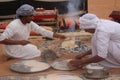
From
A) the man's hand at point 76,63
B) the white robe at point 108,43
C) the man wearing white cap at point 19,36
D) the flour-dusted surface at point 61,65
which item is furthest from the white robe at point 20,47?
the white robe at point 108,43

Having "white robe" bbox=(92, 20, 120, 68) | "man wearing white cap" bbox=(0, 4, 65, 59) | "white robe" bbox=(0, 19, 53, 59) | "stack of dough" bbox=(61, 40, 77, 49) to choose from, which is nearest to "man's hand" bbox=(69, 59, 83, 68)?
"white robe" bbox=(92, 20, 120, 68)

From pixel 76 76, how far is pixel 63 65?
43 cm

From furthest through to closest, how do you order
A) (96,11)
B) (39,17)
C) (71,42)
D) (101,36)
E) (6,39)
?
(96,11)
(39,17)
(71,42)
(6,39)
(101,36)

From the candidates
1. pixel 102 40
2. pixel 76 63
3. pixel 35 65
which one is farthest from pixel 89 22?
pixel 35 65

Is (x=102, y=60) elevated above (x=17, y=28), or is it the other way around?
(x=17, y=28)

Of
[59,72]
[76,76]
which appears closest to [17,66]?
[59,72]

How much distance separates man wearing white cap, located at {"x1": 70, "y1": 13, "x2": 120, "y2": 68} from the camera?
3613mm

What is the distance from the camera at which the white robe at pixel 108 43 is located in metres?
3.61

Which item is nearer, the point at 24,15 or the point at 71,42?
the point at 24,15

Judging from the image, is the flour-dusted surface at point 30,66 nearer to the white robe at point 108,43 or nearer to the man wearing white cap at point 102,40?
the man wearing white cap at point 102,40

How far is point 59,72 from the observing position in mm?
3869

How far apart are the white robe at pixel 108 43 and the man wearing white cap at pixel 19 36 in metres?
1.07

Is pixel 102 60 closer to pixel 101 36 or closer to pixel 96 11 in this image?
pixel 101 36

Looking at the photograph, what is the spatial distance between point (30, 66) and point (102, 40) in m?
1.01
